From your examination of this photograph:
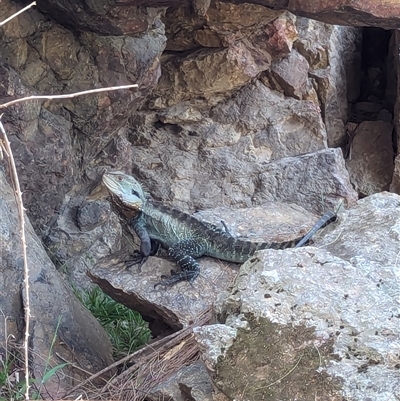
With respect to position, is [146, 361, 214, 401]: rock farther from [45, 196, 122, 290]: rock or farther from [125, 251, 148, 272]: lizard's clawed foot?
[45, 196, 122, 290]: rock

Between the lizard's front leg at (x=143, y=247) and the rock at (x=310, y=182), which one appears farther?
the rock at (x=310, y=182)

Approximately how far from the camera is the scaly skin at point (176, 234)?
14.8 feet

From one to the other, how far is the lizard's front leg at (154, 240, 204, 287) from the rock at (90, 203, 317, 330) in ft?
0.13

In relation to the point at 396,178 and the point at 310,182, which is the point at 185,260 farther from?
the point at 396,178

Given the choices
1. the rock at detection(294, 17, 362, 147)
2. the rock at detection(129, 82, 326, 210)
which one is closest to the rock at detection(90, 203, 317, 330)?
the rock at detection(129, 82, 326, 210)

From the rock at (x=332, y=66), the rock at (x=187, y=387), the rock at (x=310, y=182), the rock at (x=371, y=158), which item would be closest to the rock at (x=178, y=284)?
the rock at (x=187, y=387)

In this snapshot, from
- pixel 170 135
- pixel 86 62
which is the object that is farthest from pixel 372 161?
pixel 86 62

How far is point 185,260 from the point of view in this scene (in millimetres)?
4488

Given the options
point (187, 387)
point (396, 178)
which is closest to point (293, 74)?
point (396, 178)

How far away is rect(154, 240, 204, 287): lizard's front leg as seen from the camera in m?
4.39

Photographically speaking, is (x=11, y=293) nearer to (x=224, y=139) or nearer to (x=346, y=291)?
(x=346, y=291)

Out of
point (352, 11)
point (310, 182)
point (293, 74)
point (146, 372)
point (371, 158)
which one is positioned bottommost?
point (371, 158)

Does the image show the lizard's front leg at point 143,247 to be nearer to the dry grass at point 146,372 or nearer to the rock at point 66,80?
the dry grass at point 146,372

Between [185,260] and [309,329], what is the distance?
1894 mm
